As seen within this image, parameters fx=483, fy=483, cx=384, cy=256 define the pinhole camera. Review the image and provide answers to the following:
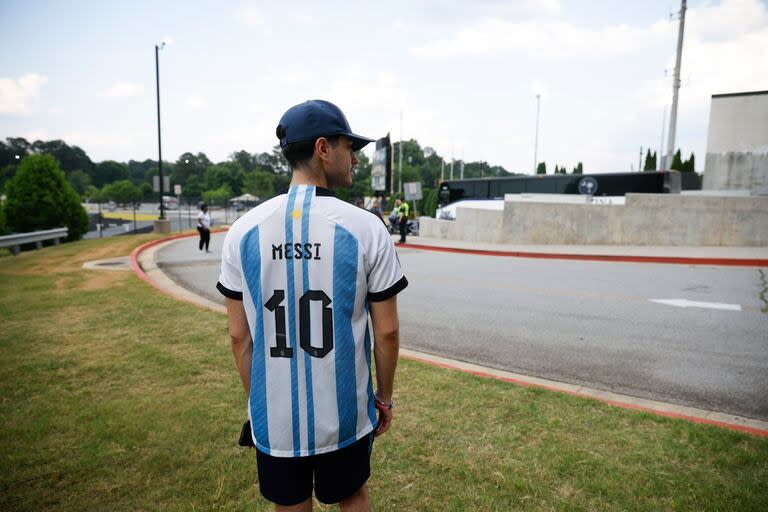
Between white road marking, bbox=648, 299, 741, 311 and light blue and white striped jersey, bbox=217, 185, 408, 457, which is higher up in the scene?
light blue and white striped jersey, bbox=217, 185, 408, 457

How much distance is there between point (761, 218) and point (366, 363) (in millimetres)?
18704

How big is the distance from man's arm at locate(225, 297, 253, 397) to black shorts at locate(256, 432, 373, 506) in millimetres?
318

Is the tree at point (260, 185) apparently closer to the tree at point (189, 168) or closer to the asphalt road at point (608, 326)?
the tree at point (189, 168)

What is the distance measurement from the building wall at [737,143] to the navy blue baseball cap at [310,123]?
2496 cm

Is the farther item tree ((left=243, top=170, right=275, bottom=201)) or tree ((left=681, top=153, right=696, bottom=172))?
tree ((left=243, top=170, right=275, bottom=201))

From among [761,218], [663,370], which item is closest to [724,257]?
[761,218]

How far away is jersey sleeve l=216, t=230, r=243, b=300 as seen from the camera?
5.67 feet

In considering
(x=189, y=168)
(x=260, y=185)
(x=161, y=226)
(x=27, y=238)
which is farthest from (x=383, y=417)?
(x=189, y=168)

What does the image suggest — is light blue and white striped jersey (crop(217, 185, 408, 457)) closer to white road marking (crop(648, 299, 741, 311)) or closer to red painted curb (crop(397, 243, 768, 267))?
white road marking (crop(648, 299, 741, 311))

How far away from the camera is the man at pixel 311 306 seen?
65.6 inches

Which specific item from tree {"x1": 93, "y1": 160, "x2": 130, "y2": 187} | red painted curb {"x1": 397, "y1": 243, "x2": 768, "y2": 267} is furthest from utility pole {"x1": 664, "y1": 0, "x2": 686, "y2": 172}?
tree {"x1": 93, "y1": 160, "x2": 130, "y2": 187}

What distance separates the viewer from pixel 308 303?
169 cm

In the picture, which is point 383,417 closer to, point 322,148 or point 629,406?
point 322,148

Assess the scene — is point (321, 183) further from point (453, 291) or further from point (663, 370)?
point (453, 291)
